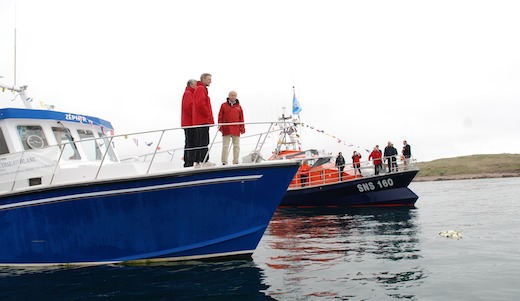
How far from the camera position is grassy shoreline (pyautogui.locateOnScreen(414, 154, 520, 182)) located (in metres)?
52.5

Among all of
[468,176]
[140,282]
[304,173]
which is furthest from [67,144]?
[468,176]

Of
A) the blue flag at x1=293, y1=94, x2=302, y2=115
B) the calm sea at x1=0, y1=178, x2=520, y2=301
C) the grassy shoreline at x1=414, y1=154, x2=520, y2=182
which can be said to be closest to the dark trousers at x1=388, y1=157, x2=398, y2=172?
the blue flag at x1=293, y1=94, x2=302, y2=115

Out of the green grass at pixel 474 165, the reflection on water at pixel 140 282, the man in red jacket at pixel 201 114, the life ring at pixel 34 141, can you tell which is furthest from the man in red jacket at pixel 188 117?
the green grass at pixel 474 165

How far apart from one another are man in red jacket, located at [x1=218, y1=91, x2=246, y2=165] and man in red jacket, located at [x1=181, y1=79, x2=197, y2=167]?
0.53 metres

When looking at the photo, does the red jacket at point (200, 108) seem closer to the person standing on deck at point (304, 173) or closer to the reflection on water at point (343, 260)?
the reflection on water at point (343, 260)

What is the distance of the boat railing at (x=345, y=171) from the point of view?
57.1 ft

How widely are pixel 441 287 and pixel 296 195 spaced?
13890 millimetres

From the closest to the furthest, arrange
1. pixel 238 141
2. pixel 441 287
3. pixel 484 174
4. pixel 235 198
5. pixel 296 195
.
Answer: pixel 441 287
pixel 235 198
pixel 238 141
pixel 296 195
pixel 484 174

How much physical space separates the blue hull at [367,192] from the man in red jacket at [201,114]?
11.6m

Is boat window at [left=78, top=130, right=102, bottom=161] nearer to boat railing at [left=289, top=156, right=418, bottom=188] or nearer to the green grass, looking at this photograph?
boat railing at [left=289, top=156, right=418, bottom=188]

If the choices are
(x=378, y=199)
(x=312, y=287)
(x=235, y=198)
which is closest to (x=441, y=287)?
(x=312, y=287)

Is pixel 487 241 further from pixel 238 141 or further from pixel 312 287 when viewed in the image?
pixel 238 141

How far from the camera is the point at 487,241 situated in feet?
26.3

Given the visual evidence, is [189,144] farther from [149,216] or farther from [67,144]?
[67,144]
